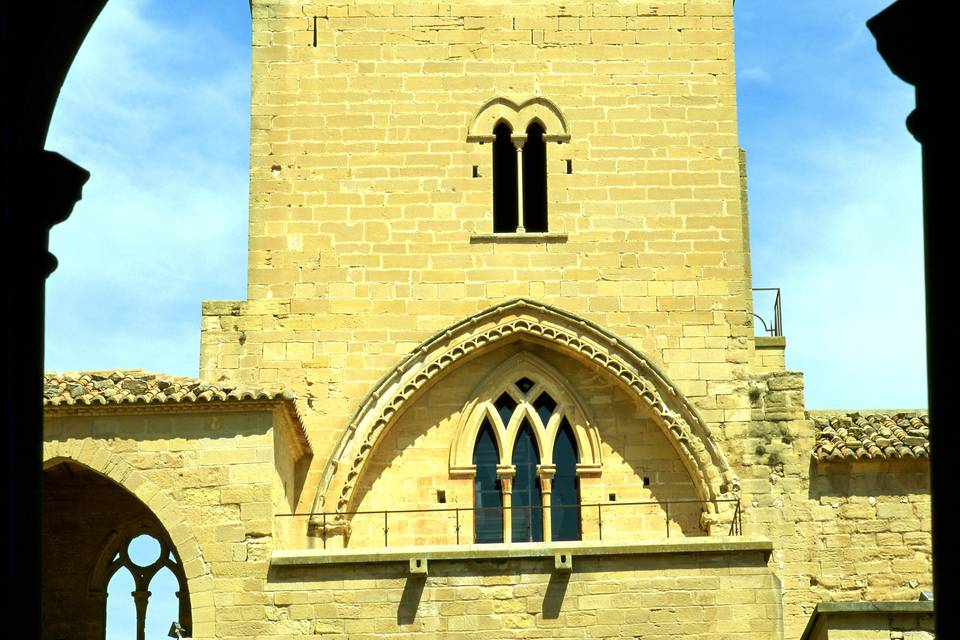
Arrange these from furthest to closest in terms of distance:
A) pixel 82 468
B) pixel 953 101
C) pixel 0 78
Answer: pixel 82 468 < pixel 0 78 < pixel 953 101

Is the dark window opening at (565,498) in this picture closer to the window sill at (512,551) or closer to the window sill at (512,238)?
the window sill at (512,238)

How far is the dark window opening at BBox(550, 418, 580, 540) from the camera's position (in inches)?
861

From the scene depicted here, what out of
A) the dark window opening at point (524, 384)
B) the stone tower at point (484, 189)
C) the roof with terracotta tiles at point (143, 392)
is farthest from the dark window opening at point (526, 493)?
the roof with terracotta tiles at point (143, 392)

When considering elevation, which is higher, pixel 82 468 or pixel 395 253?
pixel 395 253

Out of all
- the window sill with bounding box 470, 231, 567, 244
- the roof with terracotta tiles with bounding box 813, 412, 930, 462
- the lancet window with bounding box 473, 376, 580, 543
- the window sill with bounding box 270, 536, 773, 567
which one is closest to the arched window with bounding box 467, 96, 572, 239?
the window sill with bounding box 470, 231, 567, 244

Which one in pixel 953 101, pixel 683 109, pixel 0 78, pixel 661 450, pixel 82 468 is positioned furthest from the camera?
pixel 683 109

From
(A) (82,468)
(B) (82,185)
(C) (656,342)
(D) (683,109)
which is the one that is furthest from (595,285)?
(B) (82,185)

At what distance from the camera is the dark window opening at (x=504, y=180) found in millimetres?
23297

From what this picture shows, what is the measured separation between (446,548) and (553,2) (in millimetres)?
7540

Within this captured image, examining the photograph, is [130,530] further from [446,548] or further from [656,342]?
[656,342]

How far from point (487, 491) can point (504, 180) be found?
3.73 m

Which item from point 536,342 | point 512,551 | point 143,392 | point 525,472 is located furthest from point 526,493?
point 143,392

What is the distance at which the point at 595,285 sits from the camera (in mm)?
22656

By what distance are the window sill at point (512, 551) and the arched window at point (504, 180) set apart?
205 inches
